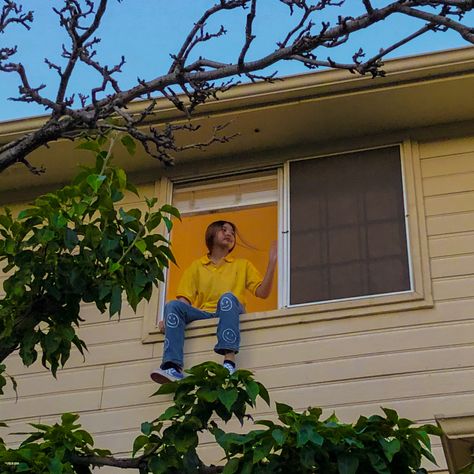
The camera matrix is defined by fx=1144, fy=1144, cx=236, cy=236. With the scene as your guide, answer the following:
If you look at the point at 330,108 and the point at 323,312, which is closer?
the point at 323,312

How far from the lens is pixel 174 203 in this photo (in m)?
→ 10.1

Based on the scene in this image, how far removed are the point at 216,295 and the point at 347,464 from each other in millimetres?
3617

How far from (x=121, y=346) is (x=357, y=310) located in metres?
1.92

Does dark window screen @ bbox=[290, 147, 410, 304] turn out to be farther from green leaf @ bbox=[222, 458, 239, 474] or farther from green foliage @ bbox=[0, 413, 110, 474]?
green leaf @ bbox=[222, 458, 239, 474]

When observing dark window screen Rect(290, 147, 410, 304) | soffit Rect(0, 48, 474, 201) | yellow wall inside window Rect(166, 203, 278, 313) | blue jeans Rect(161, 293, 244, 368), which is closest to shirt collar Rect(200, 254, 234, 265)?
yellow wall inside window Rect(166, 203, 278, 313)

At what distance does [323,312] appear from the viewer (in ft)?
28.4

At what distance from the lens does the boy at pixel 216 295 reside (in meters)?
8.55

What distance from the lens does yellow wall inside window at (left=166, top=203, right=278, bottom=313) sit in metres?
9.66

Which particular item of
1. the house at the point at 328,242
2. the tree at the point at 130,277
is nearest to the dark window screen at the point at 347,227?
the house at the point at 328,242

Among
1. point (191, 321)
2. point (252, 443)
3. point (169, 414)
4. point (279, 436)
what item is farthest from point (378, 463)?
point (191, 321)

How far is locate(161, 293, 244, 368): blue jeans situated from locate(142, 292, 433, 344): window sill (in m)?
0.09

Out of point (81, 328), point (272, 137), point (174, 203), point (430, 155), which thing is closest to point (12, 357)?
point (81, 328)

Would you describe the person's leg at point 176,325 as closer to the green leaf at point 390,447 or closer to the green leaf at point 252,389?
the green leaf at point 252,389

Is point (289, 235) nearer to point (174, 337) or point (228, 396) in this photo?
point (174, 337)
